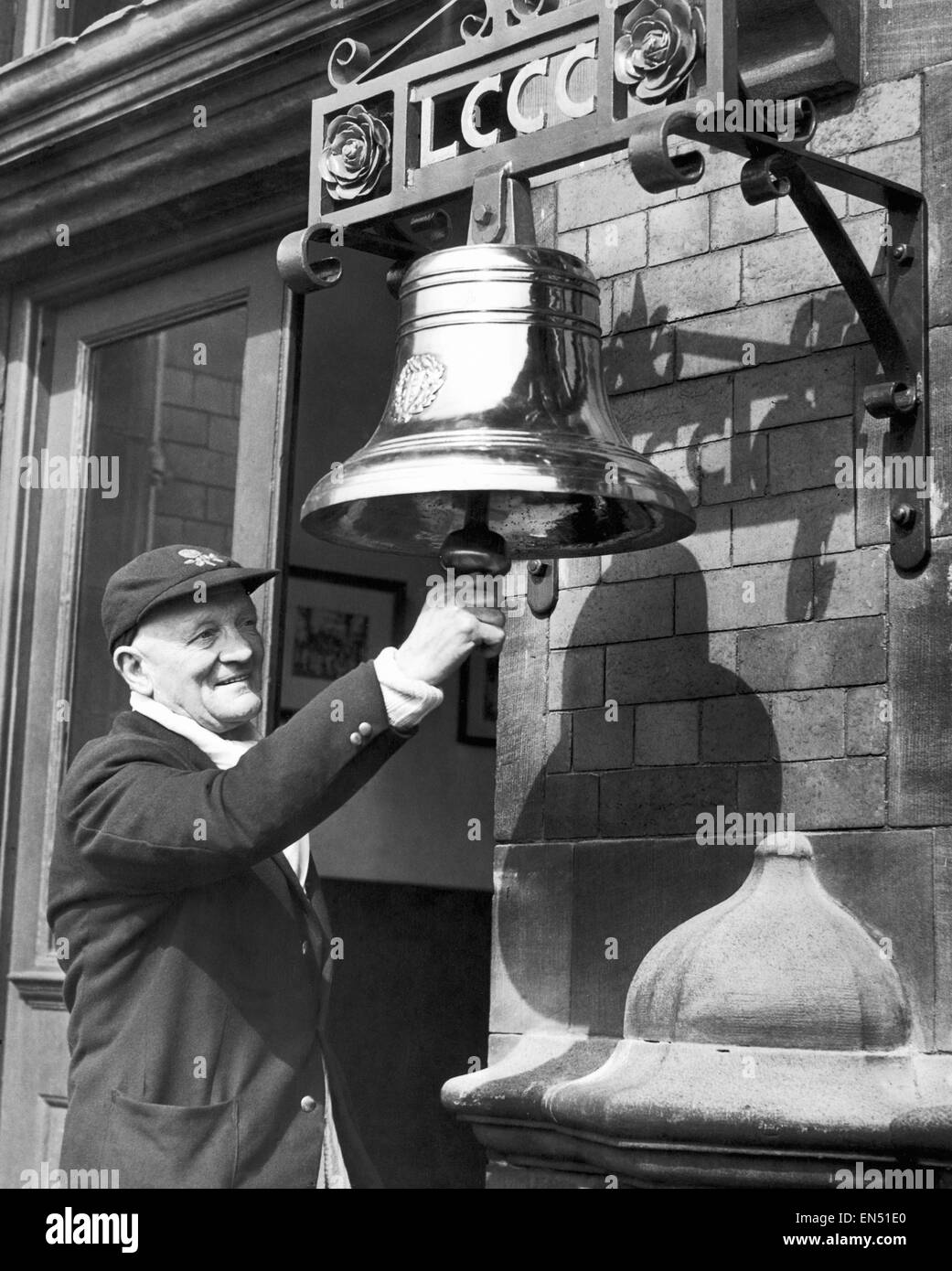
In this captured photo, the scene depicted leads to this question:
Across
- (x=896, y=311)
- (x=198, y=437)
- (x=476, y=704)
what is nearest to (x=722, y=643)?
(x=896, y=311)

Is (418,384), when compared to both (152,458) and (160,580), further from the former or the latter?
(152,458)

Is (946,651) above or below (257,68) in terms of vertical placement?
below

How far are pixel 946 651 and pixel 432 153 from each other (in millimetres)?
1133

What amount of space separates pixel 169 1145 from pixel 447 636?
936 millimetres

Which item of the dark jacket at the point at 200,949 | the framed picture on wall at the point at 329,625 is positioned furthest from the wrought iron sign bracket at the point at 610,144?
the framed picture on wall at the point at 329,625

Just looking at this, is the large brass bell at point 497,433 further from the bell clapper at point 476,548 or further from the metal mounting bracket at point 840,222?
the metal mounting bracket at point 840,222

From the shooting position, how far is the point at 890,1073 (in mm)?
2885

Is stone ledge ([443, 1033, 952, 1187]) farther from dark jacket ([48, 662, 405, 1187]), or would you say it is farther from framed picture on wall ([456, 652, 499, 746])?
framed picture on wall ([456, 652, 499, 746])

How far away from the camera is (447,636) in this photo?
2.70 metres

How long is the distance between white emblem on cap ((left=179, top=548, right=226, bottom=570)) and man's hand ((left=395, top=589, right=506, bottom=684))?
640 mm

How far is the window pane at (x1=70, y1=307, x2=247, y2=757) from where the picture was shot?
4.78 meters

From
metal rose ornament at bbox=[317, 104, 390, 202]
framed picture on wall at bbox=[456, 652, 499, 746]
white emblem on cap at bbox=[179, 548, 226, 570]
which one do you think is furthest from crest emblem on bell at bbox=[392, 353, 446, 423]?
framed picture on wall at bbox=[456, 652, 499, 746]
